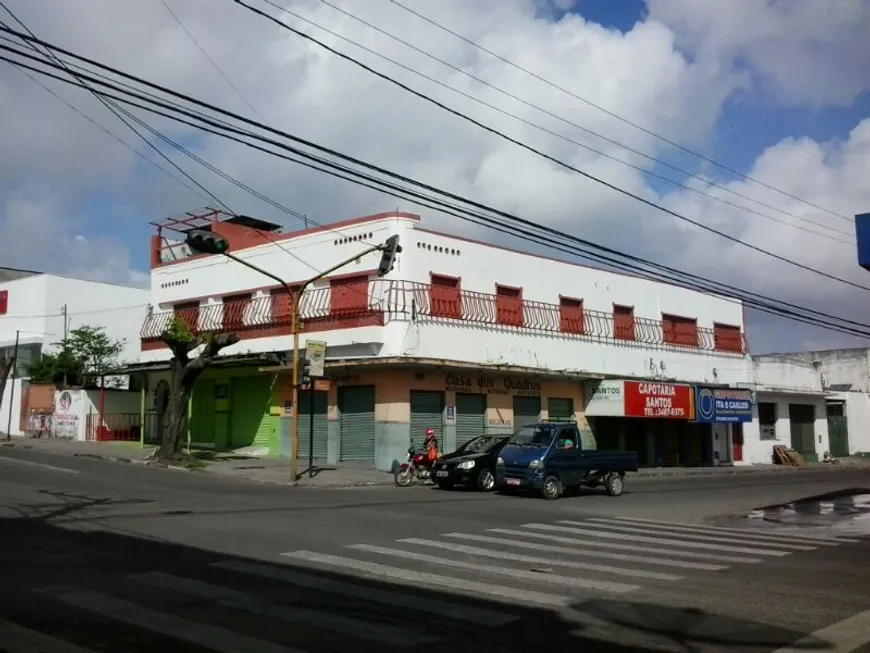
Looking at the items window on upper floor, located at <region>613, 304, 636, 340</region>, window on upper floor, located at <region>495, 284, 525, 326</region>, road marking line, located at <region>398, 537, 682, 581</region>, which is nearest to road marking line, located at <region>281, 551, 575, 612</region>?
road marking line, located at <region>398, 537, 682, 581</region>

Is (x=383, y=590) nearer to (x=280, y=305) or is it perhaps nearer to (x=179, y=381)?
(x=179, y=381)

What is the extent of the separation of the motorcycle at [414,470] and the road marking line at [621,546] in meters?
9.83

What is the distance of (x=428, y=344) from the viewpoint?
93.5 ft

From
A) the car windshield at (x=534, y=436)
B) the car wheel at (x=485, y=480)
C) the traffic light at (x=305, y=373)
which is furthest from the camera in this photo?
the traffic light at (x=305, y=373)

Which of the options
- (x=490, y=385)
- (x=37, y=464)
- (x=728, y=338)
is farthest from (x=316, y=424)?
(x=728, y=338)

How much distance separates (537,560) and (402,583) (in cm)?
245

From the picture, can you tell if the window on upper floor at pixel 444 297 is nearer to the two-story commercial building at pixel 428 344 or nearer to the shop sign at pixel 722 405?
the two-story commercial building at pixel 428 344

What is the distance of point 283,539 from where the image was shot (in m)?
12.2

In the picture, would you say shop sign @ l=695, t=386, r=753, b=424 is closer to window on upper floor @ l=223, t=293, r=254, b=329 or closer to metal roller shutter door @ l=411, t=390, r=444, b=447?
metal roller shutter door @ l=411, t=390, r=444, b=447

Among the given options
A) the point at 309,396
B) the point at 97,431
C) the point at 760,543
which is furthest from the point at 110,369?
the point at 760,543

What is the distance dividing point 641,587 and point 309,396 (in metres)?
22.3

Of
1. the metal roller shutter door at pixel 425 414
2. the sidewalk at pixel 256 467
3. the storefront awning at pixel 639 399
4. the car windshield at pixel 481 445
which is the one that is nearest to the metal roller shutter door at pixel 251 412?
the sidewalk at pixel 256 467

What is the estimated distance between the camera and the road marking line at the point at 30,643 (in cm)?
647

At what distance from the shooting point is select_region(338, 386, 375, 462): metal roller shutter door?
2870 centimetres
